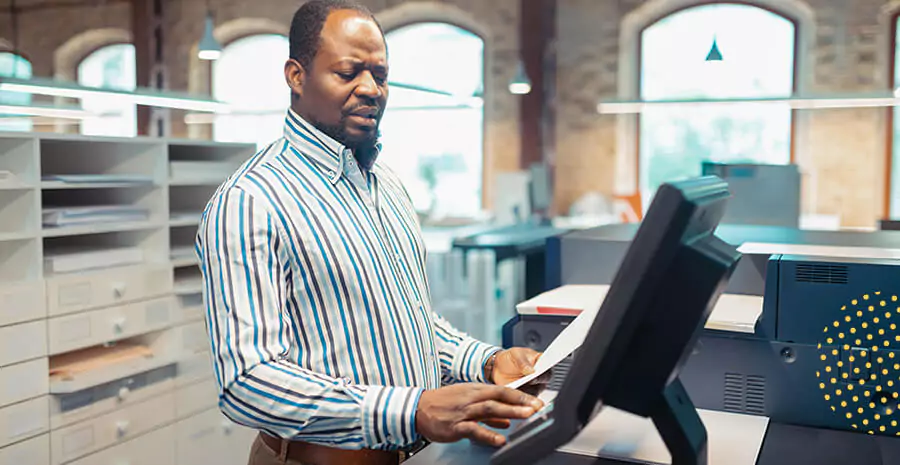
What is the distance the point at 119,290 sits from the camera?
309 centimetres

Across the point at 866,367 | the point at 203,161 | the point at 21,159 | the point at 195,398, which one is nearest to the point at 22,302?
the point at 21,159

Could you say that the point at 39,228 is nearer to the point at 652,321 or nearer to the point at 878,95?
the point at 652,321

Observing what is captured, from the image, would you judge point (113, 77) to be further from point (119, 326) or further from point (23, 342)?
point (23, 342)

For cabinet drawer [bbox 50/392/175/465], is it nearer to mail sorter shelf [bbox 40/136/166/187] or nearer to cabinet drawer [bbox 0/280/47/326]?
cabinet drawer [bbox 0/280/47/326]

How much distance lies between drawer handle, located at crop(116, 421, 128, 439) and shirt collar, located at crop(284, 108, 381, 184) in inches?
84.8

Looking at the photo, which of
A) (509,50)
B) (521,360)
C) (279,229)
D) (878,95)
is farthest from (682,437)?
(509,50)

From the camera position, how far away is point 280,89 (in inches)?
346

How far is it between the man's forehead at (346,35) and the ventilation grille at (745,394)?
91cm

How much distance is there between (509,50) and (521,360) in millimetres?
6706

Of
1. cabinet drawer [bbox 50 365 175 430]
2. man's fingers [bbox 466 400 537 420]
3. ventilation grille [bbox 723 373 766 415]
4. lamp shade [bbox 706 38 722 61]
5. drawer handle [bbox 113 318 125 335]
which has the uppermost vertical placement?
lamp shade [bbox 706 38 722 61]

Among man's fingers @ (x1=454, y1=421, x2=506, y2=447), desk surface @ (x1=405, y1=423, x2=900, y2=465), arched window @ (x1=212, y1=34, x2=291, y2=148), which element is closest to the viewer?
man's fingers @ (x1=454, y1=421, x2=506, y2=447)

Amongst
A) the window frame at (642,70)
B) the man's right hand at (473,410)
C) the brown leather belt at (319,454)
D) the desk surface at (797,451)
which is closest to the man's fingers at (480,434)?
the man's right hand at (473,410)

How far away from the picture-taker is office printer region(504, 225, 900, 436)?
4.87ft

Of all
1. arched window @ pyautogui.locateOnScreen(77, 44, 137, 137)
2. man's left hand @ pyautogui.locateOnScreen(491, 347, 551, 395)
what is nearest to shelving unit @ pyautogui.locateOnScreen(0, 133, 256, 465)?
man's left hand @ pyautogui.locateOnScreen(491, 347, 551, 395)
